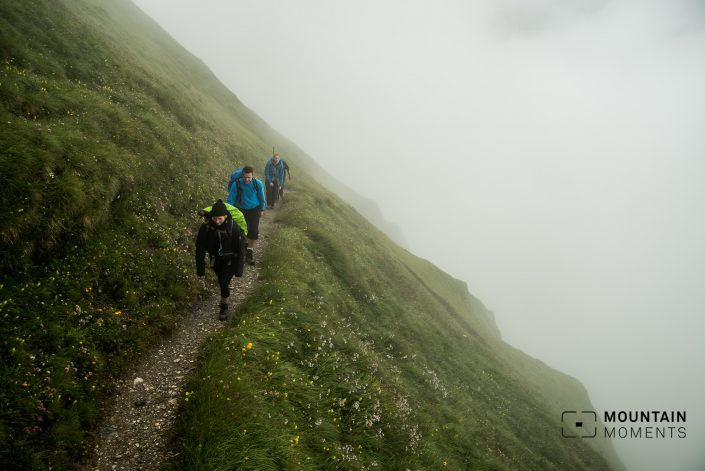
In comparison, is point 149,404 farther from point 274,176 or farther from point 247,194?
point 274,176

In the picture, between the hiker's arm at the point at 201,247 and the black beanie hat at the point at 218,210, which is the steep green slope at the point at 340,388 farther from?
the black beanie hat at the point at 218,210

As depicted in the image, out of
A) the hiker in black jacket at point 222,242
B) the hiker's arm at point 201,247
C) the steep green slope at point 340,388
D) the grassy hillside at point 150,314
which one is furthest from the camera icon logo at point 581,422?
the hiker's arm at point 201,247

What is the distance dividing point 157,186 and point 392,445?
1269cm

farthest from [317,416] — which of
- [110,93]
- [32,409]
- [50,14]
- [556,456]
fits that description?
[50,14]

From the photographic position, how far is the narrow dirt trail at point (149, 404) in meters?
7.32

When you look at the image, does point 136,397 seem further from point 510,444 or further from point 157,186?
point 510,444

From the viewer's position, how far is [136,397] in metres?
8.62

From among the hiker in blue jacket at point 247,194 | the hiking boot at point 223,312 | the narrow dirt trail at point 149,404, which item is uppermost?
the hiker in blue jacket at point 247,194

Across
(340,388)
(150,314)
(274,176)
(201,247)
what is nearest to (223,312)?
(150,314)

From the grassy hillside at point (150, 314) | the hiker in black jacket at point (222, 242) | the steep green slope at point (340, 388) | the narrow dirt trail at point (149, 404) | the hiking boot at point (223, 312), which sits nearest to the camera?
the narrow dirt trail at point (149, 404)

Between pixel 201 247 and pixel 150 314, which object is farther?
pixel 201 247

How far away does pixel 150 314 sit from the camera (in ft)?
34.7

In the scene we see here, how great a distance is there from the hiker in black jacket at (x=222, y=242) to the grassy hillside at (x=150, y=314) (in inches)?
60.2

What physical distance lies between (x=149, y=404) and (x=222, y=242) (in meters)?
4.66
